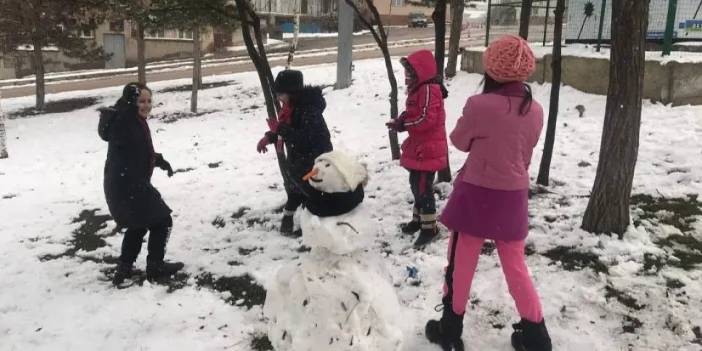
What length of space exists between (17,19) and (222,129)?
1020cm

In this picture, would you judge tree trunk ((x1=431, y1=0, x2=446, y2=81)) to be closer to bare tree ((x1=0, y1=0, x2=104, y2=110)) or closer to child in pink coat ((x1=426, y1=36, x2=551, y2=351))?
child in pink coat ((x1=426, y1=36, x2=551, y2=351))

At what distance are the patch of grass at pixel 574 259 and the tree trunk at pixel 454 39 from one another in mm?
9589

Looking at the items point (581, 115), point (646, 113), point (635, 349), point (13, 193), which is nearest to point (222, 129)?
point (13, 193)

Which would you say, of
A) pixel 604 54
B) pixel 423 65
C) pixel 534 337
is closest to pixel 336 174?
pixel 534 337

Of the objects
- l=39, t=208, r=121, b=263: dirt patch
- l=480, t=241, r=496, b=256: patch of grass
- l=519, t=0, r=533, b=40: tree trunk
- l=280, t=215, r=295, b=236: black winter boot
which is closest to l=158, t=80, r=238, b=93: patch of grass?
l=39, t=208, r=121, b=263: dirt patch

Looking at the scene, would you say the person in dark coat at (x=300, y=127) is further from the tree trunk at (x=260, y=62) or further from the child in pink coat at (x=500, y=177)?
the child in pink coat at (x=500, y=177)

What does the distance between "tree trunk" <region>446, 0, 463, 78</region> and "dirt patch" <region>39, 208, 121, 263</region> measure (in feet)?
30.5

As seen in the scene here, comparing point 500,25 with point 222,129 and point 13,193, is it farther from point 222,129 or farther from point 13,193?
point 13,193

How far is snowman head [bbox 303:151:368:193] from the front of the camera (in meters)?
2.71

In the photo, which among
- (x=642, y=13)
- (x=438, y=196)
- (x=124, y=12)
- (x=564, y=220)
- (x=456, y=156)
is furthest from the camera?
(x=124, y=12)

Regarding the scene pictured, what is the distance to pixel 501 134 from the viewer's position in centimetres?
306

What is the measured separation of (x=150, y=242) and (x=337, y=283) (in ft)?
8.57

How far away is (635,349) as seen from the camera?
11.0 ft

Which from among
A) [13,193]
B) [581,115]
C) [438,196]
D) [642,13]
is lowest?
[13,193]
